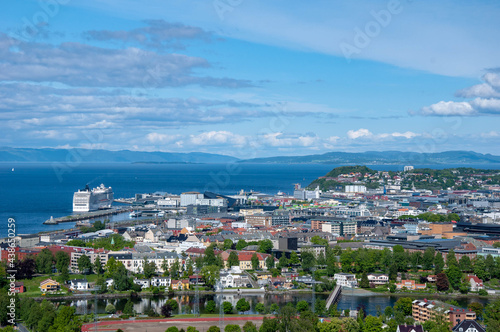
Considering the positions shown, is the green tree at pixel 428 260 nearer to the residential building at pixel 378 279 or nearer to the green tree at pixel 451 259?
the green tree at pixel 451 259

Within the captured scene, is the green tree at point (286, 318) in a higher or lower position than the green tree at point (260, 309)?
higher

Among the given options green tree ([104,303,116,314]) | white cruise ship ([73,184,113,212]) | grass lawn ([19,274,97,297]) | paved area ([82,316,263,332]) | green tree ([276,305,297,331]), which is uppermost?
white cruise ship ([73,184,113,212])

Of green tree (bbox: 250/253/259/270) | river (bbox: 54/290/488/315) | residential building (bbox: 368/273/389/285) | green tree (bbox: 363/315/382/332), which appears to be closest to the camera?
green tree (bbox: 363/315/382/332)

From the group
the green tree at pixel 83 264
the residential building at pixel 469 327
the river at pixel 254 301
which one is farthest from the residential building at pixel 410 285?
the green tree at pixel 83 264

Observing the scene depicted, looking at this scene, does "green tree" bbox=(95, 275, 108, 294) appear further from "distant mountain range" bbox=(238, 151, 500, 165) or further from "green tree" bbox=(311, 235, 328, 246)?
"distant mountain range" bbox=(238, 151, 500, 165)

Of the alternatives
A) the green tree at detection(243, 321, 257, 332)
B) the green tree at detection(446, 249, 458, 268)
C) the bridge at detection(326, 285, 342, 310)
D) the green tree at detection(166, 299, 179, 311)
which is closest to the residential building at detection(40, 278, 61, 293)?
the green tree at detection(166, 299, 179, 311)

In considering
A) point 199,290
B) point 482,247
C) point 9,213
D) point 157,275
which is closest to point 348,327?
point 199,290
